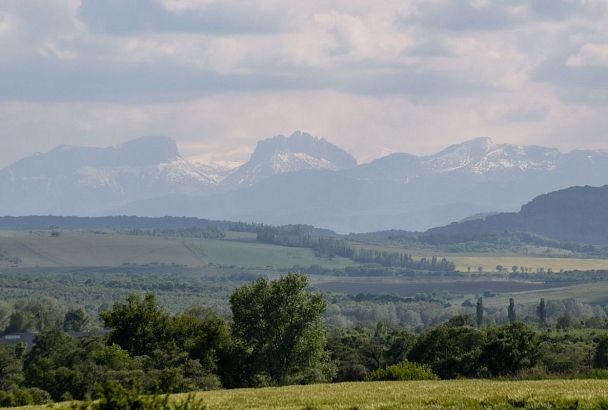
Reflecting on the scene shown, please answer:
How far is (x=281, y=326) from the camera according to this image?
9475 cm

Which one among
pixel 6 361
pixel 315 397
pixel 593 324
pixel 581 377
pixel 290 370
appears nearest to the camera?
pixel 315 397

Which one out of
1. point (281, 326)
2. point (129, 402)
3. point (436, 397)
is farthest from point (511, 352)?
point (129, 402)

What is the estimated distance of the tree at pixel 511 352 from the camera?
293 feet

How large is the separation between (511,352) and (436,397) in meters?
48.7

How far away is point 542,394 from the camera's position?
42625 mm

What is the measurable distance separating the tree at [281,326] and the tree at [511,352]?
12.8m

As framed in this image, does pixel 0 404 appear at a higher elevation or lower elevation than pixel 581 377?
lower

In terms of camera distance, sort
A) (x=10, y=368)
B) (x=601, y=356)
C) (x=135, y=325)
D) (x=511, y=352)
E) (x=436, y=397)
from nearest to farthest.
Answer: (x=436, y=397) < (x=511, y=352) < (x=135, y=325) < (x=601, y=356) < (x=10, y=368)

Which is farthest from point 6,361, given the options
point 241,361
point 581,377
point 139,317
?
point 581,377

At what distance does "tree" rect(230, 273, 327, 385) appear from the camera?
9388 cm

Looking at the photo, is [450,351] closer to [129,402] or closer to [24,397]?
[24,397]

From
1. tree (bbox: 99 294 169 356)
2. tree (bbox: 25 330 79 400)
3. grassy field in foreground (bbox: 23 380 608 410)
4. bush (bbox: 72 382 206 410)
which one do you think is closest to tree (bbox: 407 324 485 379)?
tree (bbox: 99 294 169 356)

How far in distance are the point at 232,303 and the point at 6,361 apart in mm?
40319

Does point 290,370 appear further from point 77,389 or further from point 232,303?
point 77,389
